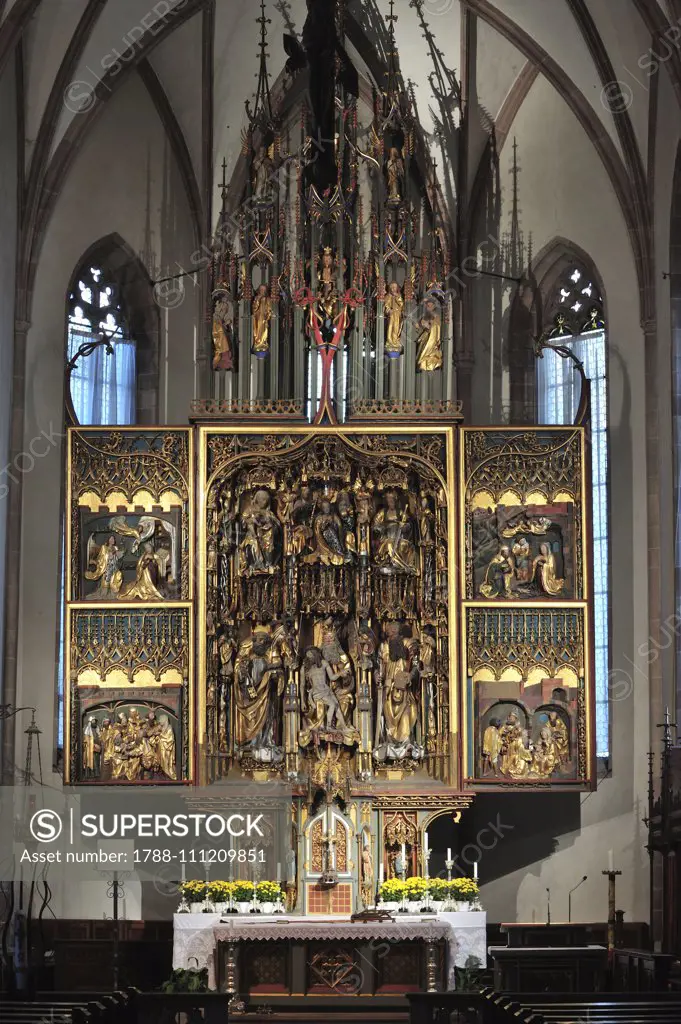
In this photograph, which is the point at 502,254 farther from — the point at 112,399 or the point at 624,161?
the point at 112,399

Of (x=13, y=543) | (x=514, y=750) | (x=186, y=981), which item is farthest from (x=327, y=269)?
(x=186, y=981)

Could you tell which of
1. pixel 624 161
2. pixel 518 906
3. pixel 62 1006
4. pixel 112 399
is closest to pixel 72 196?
pixel 112 399

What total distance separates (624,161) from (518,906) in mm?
10209

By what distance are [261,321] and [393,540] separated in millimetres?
3220

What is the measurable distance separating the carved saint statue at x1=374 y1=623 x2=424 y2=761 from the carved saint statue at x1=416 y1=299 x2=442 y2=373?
347 centimetres

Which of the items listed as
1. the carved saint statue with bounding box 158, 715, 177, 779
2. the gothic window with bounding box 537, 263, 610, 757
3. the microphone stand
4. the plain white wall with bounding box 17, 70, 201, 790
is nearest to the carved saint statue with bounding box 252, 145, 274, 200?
the plain white wall with bounding box 17, 70, 201, 790

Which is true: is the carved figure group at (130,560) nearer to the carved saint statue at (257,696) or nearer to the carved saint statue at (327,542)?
the carved saint statue at (257,696)

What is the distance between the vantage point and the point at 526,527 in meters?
22.7

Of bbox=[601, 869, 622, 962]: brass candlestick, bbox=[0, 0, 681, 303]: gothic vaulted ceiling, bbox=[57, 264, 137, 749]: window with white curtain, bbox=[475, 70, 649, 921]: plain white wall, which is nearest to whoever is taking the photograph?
bbox=[601, 869, 622, 962]: brass candlestick

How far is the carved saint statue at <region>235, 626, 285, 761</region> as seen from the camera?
2259 centimetres

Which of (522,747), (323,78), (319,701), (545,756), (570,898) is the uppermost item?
(323,78)

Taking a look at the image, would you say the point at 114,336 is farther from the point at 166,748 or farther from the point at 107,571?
the point at 166,748

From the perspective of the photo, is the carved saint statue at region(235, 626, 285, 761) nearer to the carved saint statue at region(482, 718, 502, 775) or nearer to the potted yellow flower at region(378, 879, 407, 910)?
the potted yellow flower at region(378, 879, 407, 910)

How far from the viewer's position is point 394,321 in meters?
23.0
